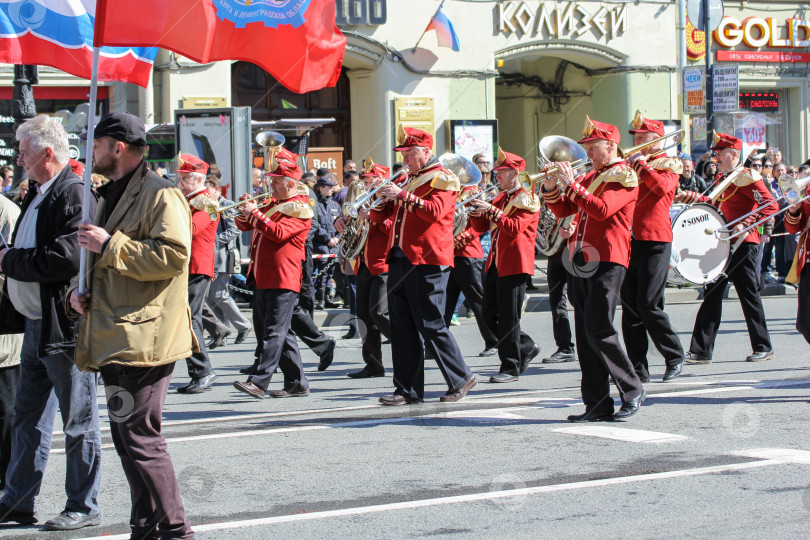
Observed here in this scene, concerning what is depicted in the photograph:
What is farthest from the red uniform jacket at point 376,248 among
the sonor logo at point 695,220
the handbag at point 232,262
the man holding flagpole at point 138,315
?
the man holding flagpole at point 138,315

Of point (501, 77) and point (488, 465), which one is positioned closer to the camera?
point (488, 465)

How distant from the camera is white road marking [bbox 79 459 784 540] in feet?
17.0

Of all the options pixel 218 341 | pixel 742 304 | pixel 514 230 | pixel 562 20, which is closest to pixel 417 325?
pixel 514 230

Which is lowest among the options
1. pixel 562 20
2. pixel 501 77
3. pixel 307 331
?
pixel 307 331

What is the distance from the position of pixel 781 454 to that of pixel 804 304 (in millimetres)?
1917

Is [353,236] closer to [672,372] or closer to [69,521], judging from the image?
[672,372]

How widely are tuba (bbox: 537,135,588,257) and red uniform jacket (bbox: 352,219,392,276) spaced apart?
1439 mm

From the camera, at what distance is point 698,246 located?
10.7 metres

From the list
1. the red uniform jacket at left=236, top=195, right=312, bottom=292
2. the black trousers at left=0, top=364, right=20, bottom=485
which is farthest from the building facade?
the black trousers at left=0, top=364, right=20, bottom=485

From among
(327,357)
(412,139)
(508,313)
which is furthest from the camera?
(327,357)

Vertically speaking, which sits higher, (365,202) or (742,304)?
(365,202)

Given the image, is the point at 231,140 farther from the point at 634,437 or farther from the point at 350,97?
the point at 634,437

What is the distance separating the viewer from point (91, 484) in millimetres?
5234

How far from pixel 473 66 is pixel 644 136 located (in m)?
14.1
